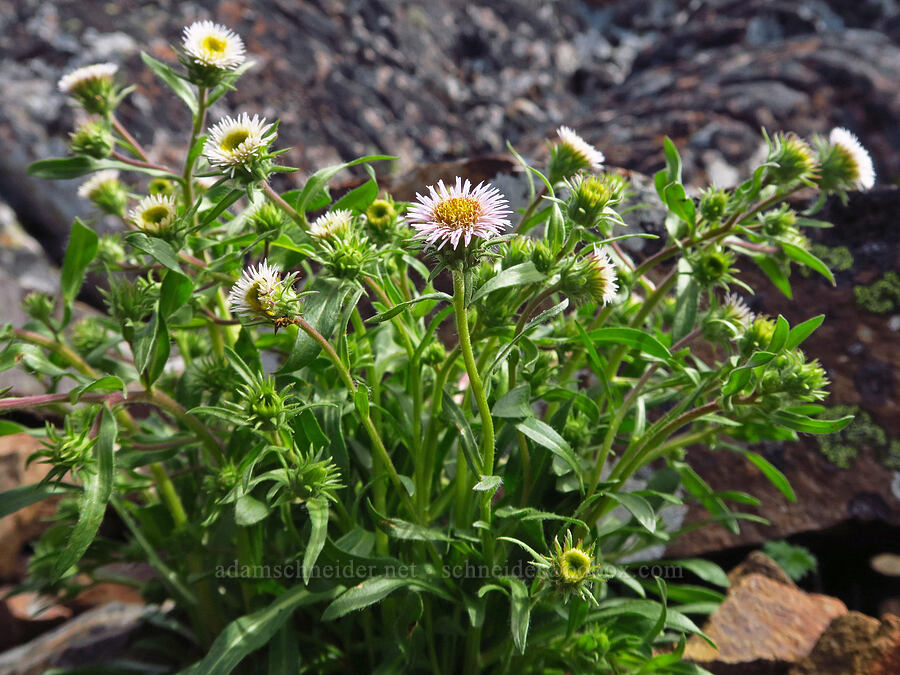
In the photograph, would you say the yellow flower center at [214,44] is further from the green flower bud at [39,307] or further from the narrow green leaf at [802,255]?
the narrow green leaf at [802,255]

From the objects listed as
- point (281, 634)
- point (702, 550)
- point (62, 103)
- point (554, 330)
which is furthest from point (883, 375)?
point (62, 103)

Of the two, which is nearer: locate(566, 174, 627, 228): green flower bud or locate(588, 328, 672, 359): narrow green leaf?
locate(566, 174, 627, 228): green flower bud

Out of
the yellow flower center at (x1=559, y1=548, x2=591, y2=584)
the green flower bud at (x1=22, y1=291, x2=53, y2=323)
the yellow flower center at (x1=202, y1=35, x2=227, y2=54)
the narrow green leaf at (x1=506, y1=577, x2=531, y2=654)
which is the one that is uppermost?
the yellow flower center at (x1=202, y1=35, x2=227, y2=54)

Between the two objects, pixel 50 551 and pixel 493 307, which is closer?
pixel 493 307

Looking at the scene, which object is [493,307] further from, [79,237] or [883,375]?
[883,375]

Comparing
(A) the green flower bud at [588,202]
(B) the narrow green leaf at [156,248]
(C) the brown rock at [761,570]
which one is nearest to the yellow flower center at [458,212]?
(A) the green flower bud at [588,202]

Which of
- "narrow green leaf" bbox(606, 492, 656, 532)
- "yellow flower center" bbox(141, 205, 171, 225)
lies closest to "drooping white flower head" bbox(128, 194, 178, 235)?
"yellow flower center" bbox(141, 205, 171, 225)

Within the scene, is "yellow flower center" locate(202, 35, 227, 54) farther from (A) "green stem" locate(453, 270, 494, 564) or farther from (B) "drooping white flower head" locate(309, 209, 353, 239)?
(A) "green stem" locate(453, 270, 494, 564)
